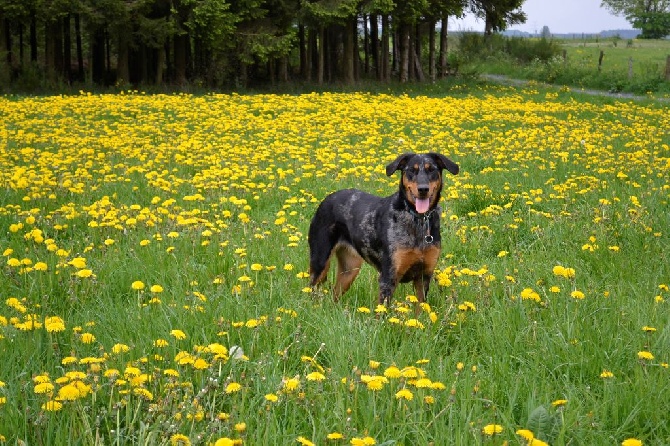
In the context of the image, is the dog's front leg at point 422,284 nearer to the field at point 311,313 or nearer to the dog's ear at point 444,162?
the field at point 311,313

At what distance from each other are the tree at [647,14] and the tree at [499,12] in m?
62.1

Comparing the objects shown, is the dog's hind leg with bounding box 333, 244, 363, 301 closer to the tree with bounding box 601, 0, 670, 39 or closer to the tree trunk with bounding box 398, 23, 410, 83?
the tree trunk with bounding box 398, 23, 410, 83

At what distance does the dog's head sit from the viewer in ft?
15.9

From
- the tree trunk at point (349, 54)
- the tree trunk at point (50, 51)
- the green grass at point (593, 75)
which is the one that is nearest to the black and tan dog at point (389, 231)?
the tree trunk at point (50, 51)

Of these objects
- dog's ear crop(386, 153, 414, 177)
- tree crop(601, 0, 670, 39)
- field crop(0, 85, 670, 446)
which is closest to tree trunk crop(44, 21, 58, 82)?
field crop(0, 85, 670, 446)

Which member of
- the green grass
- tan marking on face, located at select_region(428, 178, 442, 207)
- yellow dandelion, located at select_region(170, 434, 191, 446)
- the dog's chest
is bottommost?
yellow dandelion, located at select_region(170, 434, 191, 446)

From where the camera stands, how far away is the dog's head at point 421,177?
4.85 metres

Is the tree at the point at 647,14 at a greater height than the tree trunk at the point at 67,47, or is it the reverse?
the tree at the point at 647,14

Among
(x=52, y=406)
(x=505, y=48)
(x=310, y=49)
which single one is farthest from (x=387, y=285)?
(x=505, y=48)

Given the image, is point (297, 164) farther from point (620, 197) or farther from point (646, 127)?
point (646, 127)

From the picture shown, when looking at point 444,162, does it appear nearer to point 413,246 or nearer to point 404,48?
point 413,246

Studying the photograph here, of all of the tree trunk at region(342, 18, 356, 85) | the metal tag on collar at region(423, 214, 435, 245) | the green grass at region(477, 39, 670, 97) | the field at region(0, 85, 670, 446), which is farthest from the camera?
the tree trunk at region(342, 18, 356, 85)

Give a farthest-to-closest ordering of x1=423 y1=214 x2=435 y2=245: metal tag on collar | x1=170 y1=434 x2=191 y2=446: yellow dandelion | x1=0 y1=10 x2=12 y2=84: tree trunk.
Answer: x1=0 y1=10 x2=12 y2=84: tree trunk
x1=423 y1=214 x2=435 y2=245: metal tag on collar
x1=170 y1=434 x2=191 y2=446: yellow dandelion

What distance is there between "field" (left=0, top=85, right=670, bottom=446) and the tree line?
13369mm
